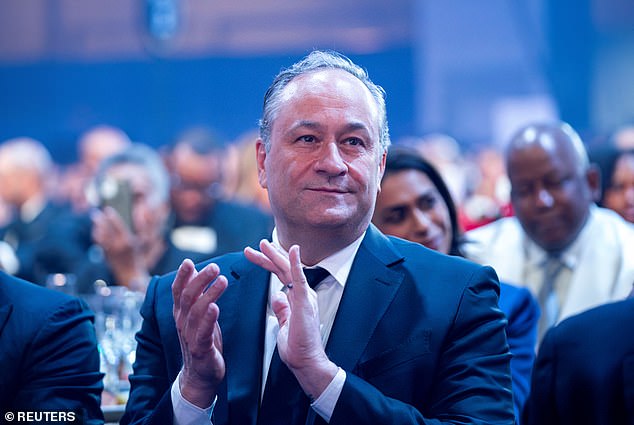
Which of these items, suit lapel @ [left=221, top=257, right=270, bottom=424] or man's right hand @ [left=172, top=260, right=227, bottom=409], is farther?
suit lapel @ [left=221, top=257, right=270, bottom=424]

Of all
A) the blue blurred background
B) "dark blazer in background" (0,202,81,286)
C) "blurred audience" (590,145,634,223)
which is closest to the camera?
"blurred audience" (590,145,634,223)

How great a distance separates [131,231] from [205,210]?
92 centimetres

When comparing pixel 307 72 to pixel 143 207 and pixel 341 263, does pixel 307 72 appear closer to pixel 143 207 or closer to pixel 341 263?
pixel 341 263

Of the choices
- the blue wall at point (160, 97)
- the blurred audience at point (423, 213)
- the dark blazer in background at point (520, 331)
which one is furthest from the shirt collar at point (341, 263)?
the blue wall at point (160, 97)

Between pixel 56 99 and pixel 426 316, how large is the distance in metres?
10.4

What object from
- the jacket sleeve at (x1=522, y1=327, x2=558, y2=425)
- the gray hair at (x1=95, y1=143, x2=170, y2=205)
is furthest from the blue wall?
the jacket sleeve at (x1=522, y1=327, x2=558, y2=425)

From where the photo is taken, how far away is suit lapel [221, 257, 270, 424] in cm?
222

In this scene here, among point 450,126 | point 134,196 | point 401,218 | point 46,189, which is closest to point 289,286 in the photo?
point 401,218

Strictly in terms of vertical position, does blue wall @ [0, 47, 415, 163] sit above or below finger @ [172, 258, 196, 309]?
above

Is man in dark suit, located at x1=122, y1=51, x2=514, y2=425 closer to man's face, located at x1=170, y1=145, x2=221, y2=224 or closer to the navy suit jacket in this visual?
the navy suit jacket

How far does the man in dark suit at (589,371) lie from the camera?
1749 mm

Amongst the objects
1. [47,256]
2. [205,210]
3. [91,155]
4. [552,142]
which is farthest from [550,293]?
[91,155]

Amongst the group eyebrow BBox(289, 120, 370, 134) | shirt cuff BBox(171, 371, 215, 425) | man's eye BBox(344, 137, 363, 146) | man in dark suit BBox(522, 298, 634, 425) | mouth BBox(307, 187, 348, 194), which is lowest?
shirt cuff BBox(171, 371, 215, 425)

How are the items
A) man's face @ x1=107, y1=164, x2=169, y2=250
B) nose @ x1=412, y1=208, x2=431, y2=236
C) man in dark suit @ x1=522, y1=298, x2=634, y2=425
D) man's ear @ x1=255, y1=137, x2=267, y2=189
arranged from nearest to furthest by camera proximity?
man in dark suit @ x1=522, y1=298, x2=634, y2=425, man's ear @ x1=255, y1=137, x2=267, y2=189, nose @ x1=412, y1=208, x2=431, y2=236, man's face @ x1=107, y1=164, x2=169, y2=250
